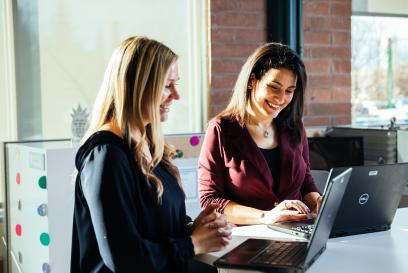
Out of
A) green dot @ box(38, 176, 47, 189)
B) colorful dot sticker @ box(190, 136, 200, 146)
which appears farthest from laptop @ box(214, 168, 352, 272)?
colorful dot sticker @ box(190, 136, 200, 146)

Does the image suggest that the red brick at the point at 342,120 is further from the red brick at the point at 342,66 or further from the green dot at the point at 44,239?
the green dot at the point at 44,239

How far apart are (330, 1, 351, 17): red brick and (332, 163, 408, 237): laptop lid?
217 cm

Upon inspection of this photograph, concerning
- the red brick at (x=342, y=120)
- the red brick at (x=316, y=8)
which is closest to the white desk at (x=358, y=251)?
the red brick at (x=342, y=120)

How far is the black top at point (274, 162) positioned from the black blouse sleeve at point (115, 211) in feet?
2.93

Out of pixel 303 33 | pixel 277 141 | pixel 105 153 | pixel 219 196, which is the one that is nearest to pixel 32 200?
pixel 219 196

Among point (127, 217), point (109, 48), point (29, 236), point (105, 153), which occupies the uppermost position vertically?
point (109, 48)

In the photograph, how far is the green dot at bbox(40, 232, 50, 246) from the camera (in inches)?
99.4

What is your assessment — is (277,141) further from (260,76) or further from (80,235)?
(80,235)

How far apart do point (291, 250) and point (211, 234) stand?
0.73 feet

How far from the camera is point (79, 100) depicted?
326 cm

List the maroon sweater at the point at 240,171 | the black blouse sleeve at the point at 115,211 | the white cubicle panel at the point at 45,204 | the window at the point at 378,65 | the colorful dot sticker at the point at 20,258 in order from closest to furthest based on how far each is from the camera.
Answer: the black blouse sleeve at the point at 115,211 → the maroon sweater at the point at 240,171 → the white cubicle panel at the point at 45,204 → the colorful dot sticker at the point at 20,258 → the window at the point at 378,65

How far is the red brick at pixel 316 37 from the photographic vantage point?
3723 millimetres

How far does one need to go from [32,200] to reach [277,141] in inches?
48.3

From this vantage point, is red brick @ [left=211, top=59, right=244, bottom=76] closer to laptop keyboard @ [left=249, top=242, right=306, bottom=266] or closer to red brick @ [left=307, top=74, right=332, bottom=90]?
red brick @ [left=307, top=74, right=332, bottom=90]
